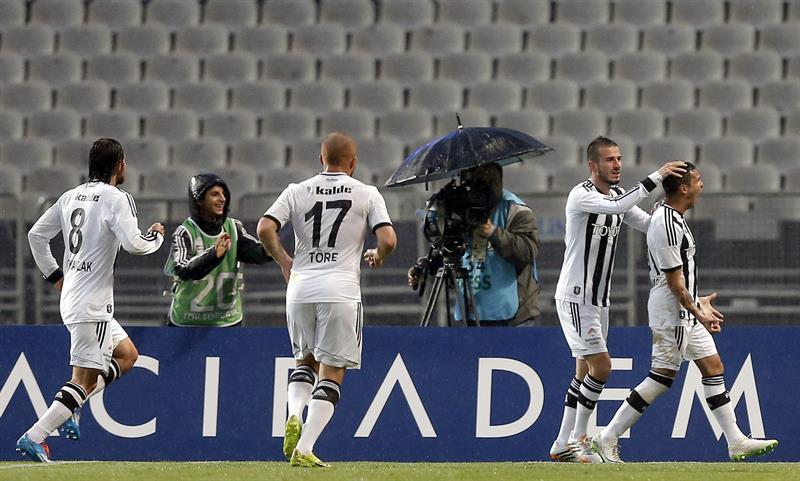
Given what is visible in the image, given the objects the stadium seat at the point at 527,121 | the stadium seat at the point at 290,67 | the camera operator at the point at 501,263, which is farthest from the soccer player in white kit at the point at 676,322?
the stadium seat at the point at 290,67

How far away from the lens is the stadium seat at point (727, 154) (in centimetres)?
1452

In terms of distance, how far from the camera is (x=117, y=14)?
16.7 m

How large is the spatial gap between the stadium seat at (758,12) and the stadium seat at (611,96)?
1.60m

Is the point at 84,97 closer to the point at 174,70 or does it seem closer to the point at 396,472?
the point at 174,70

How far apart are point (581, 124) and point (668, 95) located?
1094 millimetres

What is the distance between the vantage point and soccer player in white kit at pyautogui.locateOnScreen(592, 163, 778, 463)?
7578 millimetres

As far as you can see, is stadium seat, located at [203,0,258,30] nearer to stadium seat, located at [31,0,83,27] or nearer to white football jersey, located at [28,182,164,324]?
stadium seat, located at [31,0,83,27]

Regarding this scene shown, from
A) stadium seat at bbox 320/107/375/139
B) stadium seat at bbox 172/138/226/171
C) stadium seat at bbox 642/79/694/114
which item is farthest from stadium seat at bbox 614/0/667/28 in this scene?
stadium seat at bbox 172/138/226/171

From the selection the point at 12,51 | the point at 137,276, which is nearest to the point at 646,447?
the point at 137,276

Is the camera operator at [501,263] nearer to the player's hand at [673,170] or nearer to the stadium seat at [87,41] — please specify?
the player's hand at [673,170]

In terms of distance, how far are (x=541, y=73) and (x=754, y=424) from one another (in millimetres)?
7635

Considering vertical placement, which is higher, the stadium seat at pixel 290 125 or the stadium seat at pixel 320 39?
the stadium seat at pixel 320 39

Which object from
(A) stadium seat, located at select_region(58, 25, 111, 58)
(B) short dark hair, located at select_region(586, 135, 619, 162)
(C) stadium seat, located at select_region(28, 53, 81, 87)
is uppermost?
(A) stadium seat, located at select_region(58, 25, 111, 58)

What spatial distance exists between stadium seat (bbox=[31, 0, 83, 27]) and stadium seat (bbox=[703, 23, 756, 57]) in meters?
7.54
